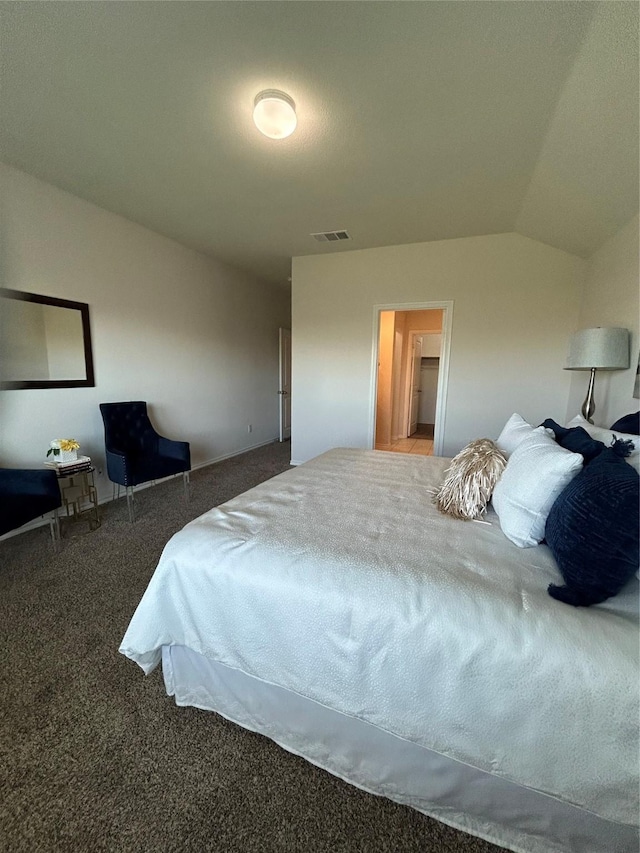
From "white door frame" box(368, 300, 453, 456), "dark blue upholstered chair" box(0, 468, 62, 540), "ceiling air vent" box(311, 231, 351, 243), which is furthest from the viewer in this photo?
"white door frame" box(368, 300, 453, 456)

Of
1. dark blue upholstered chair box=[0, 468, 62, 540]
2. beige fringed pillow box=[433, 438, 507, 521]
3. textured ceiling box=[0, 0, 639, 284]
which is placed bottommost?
dark blue upholstered chair box=[0, 468, 62, 540]

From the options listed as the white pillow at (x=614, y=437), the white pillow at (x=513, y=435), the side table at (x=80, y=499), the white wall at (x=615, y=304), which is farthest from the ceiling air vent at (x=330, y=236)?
the side table at (x=80, y=499)

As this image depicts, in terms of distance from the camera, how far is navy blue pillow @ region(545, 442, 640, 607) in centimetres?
88

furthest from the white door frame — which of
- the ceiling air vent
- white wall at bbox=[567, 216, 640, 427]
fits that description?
white wall at bbox=[567, 216, 640, 427]

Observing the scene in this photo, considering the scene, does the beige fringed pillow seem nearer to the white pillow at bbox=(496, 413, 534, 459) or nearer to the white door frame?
the white pillow at bbox=(496, 413, 534, 459)

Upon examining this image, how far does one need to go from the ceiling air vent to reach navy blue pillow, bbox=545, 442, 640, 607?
139 inches

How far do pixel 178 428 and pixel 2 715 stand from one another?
321cm

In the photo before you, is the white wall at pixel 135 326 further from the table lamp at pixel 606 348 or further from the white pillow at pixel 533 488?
the table lamp at pixel 606 348

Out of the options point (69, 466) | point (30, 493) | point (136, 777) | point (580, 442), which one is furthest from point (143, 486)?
point (580, 442)

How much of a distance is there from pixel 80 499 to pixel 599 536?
3713 millimetres

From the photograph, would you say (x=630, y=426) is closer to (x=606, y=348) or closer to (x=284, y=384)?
(x=606, y=348)

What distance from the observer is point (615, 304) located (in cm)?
263

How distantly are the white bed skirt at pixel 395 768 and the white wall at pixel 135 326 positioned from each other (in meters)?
2.58

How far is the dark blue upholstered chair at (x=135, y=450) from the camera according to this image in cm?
301
